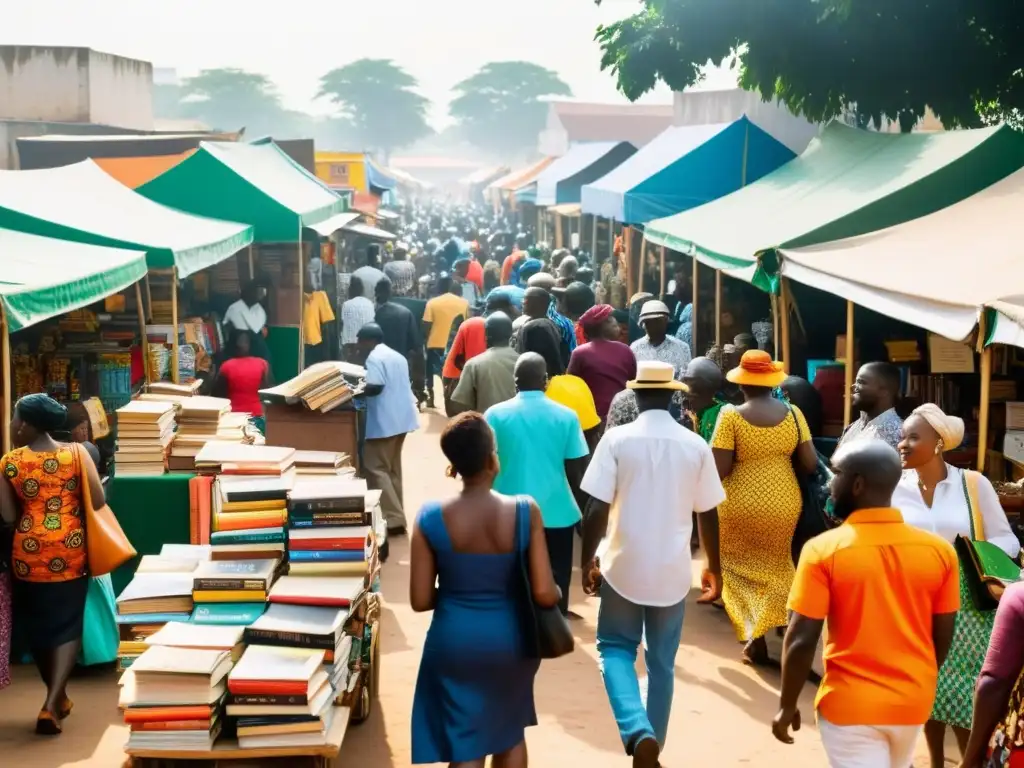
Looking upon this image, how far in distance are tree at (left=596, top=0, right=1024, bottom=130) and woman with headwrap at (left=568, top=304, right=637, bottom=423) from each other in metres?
4.61

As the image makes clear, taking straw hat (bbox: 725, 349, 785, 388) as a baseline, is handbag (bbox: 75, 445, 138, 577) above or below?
below

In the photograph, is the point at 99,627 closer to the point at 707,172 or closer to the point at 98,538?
the point at 98,538

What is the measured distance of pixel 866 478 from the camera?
4.07m

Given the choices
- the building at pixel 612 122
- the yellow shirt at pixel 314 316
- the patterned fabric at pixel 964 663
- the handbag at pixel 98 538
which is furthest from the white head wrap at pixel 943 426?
the building at pixel 612 122

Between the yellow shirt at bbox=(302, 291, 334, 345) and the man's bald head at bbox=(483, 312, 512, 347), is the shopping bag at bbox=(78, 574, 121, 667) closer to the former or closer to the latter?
the man's bald head at bbox=(483, 312, 512, 347)

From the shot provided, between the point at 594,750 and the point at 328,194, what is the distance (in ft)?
41.1

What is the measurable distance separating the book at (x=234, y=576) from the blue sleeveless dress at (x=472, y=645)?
1.27 m

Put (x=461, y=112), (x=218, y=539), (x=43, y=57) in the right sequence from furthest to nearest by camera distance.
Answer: (x=461, y=112) < (x=43, y=57) < (x=218, y=539)

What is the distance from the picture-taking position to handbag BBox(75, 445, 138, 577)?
20.4 ft

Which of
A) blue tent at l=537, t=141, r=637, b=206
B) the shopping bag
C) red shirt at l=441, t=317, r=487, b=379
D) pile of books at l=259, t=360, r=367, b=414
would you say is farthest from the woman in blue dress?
blue tent at l=537, t=141, r=637, b=206

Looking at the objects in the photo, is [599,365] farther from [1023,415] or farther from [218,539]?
[218,539]

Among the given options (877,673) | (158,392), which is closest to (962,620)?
(877,673)

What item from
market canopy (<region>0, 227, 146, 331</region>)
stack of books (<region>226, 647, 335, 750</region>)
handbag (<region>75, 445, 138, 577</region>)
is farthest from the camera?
market canopy (<region>0, 227, 146, 331</region>)

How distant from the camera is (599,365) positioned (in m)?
8.80
